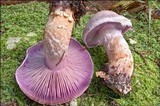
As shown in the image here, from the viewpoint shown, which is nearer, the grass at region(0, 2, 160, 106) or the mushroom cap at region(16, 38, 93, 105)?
the mushroom cap at region(16, 38, 93, 105)

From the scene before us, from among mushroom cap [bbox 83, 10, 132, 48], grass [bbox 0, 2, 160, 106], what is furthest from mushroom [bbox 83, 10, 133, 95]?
grass [bbox 0, 2, 160, 106]

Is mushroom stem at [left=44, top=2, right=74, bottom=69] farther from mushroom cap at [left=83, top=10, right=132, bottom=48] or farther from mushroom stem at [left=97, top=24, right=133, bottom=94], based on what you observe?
mushroom stem at [left=97, top=24, right=133, bottom=94]

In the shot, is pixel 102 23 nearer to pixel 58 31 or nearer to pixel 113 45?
pixel 113 45

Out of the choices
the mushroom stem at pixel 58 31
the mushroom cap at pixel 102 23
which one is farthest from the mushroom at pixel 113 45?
the mushroom stem at pixel 58 31

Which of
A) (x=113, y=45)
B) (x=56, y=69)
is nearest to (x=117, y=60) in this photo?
(x=113, y=45)

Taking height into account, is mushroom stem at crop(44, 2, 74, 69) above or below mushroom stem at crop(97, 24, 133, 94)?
above
